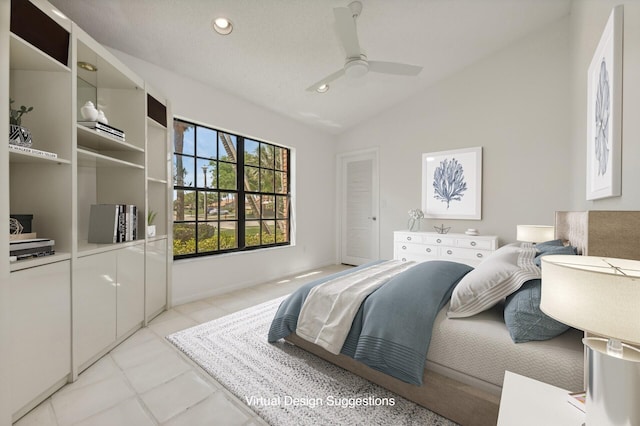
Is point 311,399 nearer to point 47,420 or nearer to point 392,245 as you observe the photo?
point 47,420

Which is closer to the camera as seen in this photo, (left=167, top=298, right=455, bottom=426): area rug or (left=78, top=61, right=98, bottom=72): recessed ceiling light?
(left=167, top=298, right=455, bottom=426): area rug

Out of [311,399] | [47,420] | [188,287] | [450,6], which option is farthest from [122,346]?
[450,6]

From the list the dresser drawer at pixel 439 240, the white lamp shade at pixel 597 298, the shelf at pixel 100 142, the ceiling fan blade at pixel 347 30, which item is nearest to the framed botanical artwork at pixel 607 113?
the white lamp shade at pixel 597 298

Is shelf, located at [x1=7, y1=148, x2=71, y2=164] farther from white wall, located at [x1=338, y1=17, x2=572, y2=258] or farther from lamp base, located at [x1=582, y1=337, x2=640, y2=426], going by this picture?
white wall, located at [x1=338, y1=17, x2=572, y2=258]

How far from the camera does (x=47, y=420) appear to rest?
1447 millimetres

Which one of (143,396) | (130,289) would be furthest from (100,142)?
(143,396)

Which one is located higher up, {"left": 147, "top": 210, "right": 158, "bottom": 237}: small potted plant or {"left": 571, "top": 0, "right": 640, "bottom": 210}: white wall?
{"left": 571, "top": 0, "right": 640, "bottom": 210}: white wall

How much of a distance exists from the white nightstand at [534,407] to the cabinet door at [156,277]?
2.78 meters

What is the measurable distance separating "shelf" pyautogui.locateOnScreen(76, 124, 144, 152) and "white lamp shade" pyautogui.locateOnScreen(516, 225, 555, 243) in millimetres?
3797

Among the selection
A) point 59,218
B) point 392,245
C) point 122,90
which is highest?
point 122,90

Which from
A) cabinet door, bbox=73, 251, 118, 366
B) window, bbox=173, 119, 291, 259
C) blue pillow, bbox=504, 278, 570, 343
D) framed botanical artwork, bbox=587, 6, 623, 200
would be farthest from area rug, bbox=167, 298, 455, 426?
framed botanical artwork, bbox=587, 6, 623, 200

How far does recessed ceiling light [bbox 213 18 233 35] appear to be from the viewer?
8.05 ft

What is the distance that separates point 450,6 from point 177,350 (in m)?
4.01

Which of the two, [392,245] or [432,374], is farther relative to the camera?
[392,245]
